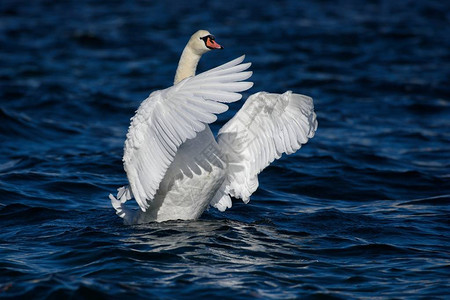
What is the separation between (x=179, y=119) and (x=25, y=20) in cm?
1793

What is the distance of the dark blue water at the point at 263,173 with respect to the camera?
6.89 meters

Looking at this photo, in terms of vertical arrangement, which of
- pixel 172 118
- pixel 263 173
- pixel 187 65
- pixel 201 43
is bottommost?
pixel 263 173

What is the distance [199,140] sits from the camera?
764 centimetres

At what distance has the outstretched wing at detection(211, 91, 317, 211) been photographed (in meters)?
8.38

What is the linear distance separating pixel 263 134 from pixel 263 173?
3.16 metres

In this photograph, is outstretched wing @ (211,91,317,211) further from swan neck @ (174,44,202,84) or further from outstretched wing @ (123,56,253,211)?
outstretched wing @ (123,56,253,211)

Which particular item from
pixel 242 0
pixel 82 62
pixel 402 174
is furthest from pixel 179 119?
pixel 242 0

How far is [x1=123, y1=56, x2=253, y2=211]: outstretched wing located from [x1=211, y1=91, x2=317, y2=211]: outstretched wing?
138 cm

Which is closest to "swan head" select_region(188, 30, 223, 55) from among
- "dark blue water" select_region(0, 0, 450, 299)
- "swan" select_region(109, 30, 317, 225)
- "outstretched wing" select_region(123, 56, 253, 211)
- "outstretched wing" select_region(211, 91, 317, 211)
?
"swan" select_region(109, 30, 317, 225)

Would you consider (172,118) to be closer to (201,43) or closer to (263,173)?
(201,43)

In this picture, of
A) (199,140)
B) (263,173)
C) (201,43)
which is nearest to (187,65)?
(201,43)

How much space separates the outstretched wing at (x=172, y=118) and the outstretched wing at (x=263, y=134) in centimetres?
138

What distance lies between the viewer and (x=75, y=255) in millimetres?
7293

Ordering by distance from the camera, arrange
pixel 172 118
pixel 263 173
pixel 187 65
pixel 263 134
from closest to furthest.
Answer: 1. pixel 172 118
2. pixel 187 65
3. pixel 263 134
4. pixel 263 173
